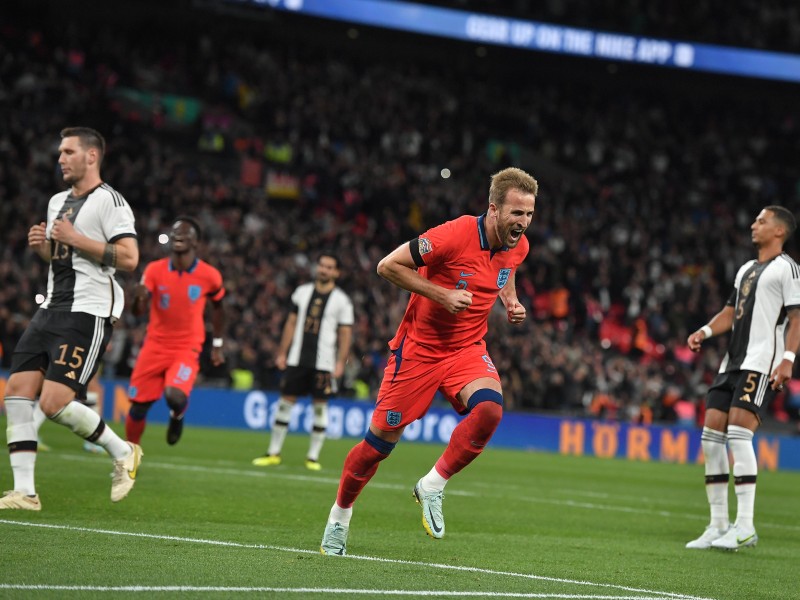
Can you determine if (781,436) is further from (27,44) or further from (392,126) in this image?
(27,44)

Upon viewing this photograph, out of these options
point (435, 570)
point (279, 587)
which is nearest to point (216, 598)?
point (279, 587)

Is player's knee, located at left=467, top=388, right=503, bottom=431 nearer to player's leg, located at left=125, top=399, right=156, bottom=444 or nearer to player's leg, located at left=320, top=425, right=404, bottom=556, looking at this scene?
player's leg, located at left=320, top=425, right=404, bottom=556

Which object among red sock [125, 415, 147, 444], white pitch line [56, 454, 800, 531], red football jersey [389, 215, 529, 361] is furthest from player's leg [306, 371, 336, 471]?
red football jersey [389, 215, 529, 361]

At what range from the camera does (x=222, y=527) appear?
339 inches

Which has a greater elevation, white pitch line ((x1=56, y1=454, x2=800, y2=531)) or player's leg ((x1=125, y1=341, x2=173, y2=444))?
player's leg ((x1=125, y1=341, x2=173, y2=444))

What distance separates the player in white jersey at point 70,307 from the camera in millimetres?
8414

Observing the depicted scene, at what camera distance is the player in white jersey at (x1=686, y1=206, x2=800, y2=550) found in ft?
31.6

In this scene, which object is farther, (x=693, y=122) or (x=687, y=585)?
(x=693, y=122)

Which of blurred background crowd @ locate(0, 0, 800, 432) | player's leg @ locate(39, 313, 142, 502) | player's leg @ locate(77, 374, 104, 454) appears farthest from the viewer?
blurred background crowd @ locate(0, 0, 800, 432)

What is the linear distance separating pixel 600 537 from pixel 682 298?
76.8 ft

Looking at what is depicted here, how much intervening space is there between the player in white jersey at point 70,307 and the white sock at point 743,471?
4.90m

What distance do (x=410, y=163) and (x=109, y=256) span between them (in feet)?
84.5

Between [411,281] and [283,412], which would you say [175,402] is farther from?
[411,281]

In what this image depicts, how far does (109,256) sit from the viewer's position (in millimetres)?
8383
